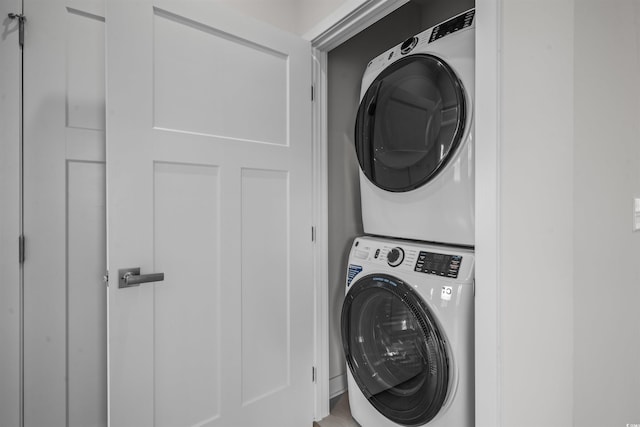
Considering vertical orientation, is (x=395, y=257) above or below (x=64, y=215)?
below

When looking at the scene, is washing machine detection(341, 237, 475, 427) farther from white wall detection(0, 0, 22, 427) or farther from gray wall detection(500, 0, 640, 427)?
white wall detection(0, 0, 22, 427)

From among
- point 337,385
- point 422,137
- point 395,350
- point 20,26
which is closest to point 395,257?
point 395,350

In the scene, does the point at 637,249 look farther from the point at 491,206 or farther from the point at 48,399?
the point at 48,399

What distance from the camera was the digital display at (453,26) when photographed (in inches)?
50.2

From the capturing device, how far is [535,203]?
106 cm

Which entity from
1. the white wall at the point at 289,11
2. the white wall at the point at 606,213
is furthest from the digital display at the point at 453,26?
the white wall at the point at 289,11

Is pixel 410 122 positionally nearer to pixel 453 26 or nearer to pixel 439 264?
pixel 453 26

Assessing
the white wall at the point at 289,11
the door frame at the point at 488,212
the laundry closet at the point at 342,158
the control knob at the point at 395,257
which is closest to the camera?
the door frame at the point at 488,212

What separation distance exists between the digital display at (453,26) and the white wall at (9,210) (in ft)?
5.13

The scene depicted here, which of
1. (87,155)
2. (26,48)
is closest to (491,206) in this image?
(87,155)

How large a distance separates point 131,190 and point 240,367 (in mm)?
892

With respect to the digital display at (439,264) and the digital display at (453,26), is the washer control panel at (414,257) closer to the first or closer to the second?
the digital display at (439,264)

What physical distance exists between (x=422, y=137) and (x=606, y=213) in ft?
2.37

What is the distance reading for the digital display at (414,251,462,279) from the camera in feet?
4.03
